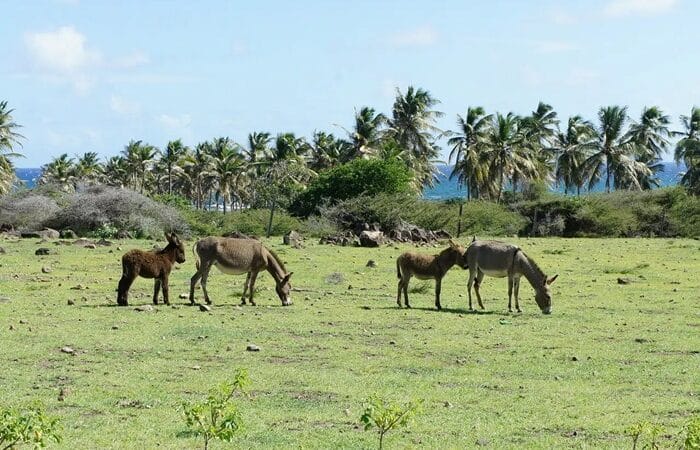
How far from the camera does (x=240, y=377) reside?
8102 mm

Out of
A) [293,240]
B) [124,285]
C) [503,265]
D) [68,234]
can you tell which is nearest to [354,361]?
[124,285]

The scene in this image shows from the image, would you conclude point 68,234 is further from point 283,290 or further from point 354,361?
point 354,361

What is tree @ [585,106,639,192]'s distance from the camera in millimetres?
79162

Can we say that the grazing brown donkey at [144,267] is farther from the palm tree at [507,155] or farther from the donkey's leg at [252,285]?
the palm tree at [507,155]

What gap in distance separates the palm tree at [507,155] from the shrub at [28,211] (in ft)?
122

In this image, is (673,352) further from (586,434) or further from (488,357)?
(586,434)

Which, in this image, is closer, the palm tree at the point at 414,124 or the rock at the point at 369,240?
the rock at the point at 369,240

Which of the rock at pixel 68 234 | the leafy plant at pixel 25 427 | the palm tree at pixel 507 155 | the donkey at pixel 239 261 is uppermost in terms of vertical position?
the palm tree at pixel 507 155

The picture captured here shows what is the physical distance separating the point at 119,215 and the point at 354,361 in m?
31.4

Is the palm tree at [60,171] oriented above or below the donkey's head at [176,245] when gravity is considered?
above

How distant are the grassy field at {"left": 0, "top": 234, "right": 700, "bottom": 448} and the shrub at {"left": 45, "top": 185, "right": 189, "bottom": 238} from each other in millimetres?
17275

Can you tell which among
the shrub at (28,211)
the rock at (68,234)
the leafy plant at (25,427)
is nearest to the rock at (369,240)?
the rock at (68,234)

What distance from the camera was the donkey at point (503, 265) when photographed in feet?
66.3

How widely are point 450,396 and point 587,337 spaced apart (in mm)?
5874
